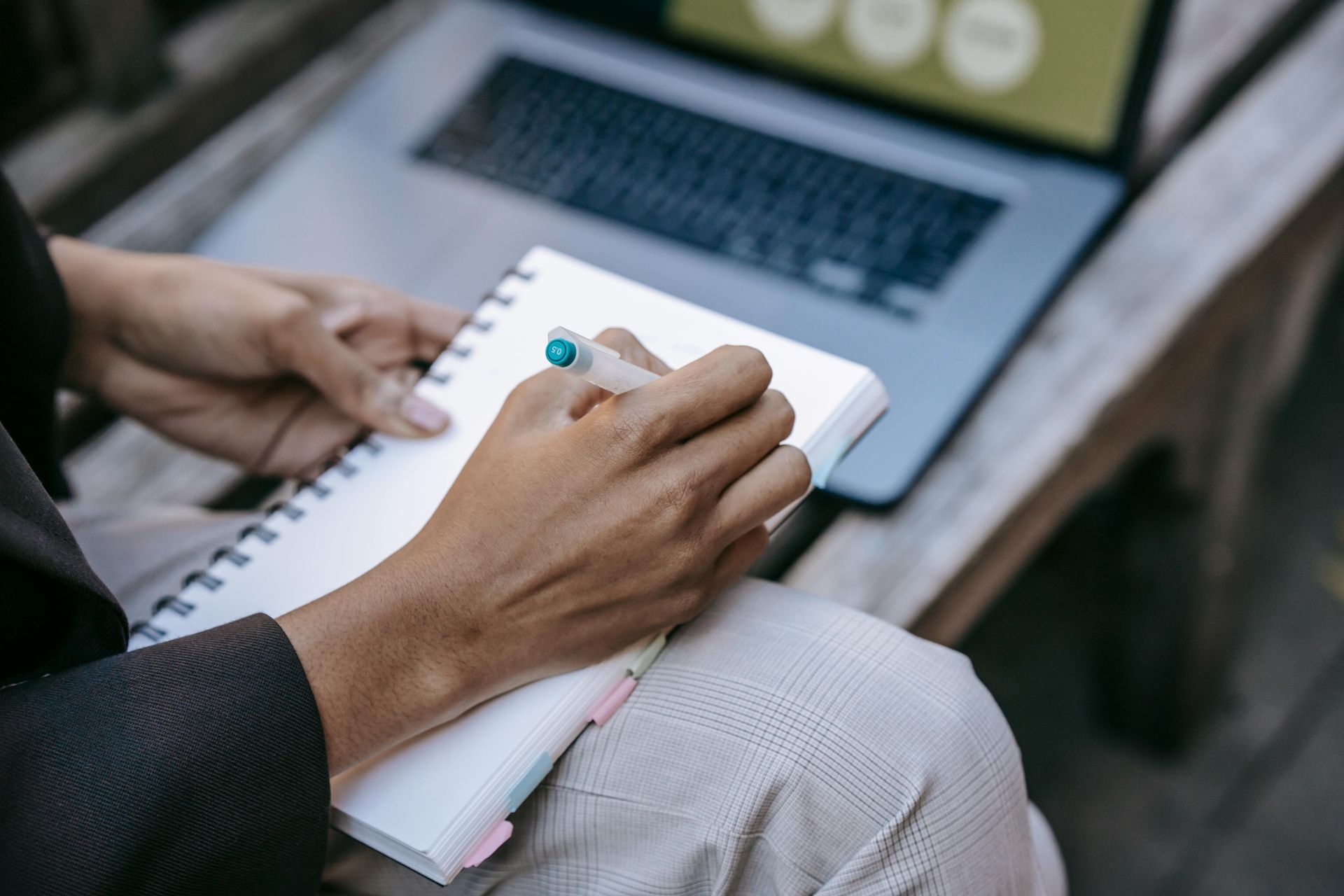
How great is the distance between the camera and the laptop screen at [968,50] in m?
0.88

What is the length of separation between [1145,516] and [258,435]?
890mm

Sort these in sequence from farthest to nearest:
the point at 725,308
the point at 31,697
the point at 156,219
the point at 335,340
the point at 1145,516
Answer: the point at 1145,516 < the point at 156,219 < the point at 725,308 < the point at 335,340 < the point at 31,697

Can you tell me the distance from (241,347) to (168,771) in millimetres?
320

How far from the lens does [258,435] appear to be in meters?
0.80

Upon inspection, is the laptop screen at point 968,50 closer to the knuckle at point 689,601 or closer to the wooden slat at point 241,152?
the wooden slat at point 241,152

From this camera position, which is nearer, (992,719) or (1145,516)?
(992,719)

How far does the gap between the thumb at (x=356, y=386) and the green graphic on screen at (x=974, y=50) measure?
1.53 feet

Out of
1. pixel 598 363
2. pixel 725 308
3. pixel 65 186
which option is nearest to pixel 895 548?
pixel 725 308

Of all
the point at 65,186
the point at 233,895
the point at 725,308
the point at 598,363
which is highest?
the point at 598,363

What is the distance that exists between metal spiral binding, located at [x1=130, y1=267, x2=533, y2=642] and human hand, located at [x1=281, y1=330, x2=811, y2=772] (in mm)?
100

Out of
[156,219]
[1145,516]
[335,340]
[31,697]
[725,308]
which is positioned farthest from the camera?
[1145,516]

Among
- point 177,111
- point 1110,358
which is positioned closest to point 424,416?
point 1110,358

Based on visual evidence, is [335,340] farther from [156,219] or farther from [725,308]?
[156,219]

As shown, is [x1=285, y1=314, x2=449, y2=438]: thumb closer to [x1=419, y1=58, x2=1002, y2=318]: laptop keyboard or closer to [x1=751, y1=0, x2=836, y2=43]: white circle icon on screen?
[x1=419, y1=58, x2=1002, y2=318]: laptop keyboard
